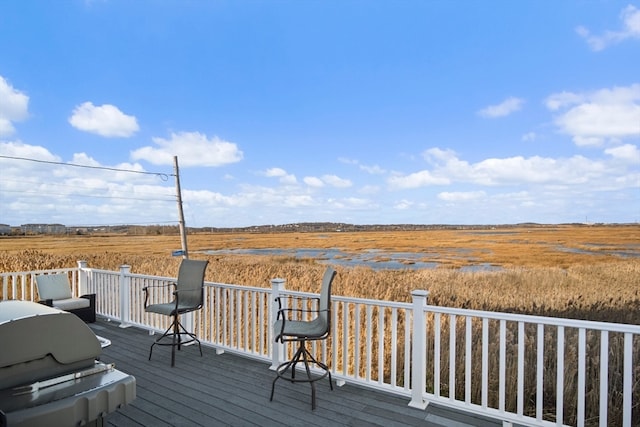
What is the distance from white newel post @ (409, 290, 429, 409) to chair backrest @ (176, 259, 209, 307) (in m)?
2.38

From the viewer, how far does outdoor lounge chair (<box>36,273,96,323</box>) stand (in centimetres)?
501

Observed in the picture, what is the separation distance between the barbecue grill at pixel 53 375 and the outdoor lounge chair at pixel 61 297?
3.47m

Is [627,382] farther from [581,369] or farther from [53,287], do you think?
[53,287]

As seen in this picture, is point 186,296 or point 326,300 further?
point 186,296

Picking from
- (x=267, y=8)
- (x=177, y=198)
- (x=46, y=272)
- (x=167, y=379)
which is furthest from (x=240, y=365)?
(x=267, y=8)

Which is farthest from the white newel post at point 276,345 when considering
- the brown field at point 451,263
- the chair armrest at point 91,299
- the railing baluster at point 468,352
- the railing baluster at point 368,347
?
the chair armrest at point 91,299

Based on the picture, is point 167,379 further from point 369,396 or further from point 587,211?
point 587,211

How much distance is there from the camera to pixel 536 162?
26.7ft

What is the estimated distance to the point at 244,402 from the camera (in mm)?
2896

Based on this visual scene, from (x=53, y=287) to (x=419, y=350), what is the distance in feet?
16.8

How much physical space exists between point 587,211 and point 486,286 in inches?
112

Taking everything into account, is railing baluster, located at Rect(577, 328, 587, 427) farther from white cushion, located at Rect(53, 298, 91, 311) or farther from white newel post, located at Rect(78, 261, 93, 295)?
white newel post, located at Rect(78, 261, 93, 295)

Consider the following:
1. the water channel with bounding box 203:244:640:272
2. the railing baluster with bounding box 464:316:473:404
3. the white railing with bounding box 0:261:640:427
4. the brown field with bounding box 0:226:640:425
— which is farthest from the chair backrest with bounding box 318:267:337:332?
the water channel with bounding box 203:244:640:272

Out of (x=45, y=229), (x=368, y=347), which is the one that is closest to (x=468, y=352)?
(x=368, y=347)
